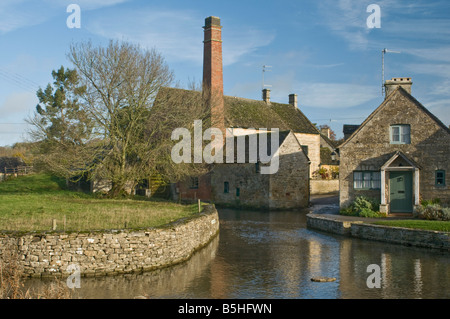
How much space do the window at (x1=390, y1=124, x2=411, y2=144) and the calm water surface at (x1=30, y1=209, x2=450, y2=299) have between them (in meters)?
8.94

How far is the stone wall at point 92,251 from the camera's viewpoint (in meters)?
13.4

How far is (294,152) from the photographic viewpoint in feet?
120

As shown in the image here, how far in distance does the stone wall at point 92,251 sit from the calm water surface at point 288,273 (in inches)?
18.4

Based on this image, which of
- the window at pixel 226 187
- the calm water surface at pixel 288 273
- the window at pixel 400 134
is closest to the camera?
the calm water surface at pixel 288 273

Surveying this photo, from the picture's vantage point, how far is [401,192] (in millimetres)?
26141

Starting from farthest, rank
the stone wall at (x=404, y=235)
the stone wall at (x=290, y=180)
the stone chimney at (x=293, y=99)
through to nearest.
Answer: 1. the stone chimney at (x=293, y=99)
2. the stone wall at (x=290, y=180)
3. the stone wall at (x=404, y=235)

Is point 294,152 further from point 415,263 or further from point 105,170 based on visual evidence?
point 415,263

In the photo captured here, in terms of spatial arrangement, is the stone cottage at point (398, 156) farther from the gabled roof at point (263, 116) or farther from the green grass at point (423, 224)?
the gabled roof at point (263, 116)

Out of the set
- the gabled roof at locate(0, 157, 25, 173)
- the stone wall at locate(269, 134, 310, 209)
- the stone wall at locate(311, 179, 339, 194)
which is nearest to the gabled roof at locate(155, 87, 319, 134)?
the stone wall at locate(311, 179, 339, 194)

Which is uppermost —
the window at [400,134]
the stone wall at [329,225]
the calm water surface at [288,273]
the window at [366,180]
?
the window at [400,134]

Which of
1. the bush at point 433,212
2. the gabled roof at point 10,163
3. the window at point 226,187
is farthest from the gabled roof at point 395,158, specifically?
the gabled roof at point 10,163

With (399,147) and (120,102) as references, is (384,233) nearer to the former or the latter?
(399,147)

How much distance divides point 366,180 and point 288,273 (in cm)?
1480

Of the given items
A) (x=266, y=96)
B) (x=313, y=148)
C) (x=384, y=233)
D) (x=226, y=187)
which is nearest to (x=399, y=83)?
(x=384, y=233)
